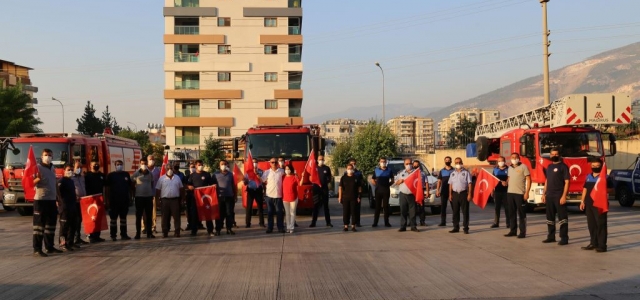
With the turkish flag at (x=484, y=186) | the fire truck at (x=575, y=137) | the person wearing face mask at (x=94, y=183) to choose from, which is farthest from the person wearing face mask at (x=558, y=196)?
the person wearing face mask at (x=94, y=183)

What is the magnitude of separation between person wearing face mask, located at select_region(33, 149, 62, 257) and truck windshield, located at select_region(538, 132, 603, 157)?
47.1 ft

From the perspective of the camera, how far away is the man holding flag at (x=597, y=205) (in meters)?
12.2

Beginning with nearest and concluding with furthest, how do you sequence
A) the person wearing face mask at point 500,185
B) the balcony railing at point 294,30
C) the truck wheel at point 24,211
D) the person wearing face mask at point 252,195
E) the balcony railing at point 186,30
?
1. the person wearing face mask at point 500,185
2. the person wearing face mask at point 252,195
3. the truck wheel at point 24,211
4. the balcony railing at point 186,30
5. the balcony railing at point 294,30

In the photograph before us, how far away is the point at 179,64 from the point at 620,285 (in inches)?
2274

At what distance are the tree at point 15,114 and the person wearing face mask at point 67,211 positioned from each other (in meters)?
35.9

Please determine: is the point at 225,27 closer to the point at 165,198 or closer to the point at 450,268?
the point at 165,198

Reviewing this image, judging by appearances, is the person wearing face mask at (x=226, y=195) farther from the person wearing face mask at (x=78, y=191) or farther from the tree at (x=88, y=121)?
the tree at (x=88, y=121)

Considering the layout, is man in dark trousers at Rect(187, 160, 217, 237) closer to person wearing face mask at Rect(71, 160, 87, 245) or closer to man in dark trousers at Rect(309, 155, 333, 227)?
person wearing face mask at Rect(71, 160, 87, 245)

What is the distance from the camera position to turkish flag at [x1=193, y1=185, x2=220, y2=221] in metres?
15.7

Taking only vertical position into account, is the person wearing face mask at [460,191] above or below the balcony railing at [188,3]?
below

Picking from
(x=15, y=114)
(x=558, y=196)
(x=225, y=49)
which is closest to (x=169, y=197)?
(x=558, y=196)

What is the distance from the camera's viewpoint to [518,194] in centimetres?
1491

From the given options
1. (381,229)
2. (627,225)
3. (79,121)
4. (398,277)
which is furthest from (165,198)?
(79,121)

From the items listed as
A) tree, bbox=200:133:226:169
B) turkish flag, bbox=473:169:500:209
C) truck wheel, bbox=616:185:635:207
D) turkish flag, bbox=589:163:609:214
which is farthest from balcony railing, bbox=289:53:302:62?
turkish flag, bbox=589:163:609:214
